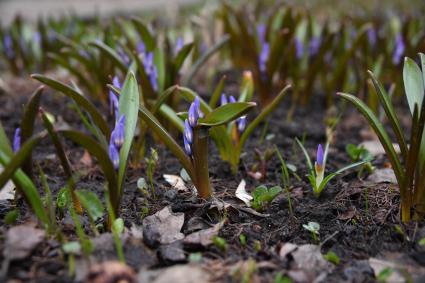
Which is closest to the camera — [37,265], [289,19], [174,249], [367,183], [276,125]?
[37,265]

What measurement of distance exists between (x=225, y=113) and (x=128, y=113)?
1.25 feet

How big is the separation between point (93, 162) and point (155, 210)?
69 centimetres

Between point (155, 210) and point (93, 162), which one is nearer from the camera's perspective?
point (155, 210)

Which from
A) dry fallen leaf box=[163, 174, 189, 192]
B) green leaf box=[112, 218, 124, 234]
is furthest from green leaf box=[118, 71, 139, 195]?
dry fallen leaf box=[163, 174, 189, 192]

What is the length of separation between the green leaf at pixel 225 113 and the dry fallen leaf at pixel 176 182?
43 centimetres

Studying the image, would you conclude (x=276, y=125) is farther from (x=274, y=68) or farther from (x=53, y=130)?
(x=53, y=130)

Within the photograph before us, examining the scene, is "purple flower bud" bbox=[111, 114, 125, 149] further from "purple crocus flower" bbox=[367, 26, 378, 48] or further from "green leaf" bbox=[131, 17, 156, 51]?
"purple crocus flower" bbox=[367, 26, 378, 48]

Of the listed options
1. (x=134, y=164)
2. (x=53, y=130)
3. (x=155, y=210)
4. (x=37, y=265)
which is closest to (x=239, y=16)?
(x=134, y=164)

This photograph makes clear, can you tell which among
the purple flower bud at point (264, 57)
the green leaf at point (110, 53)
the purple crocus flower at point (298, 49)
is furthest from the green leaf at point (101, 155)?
the purple crocus flower at point (298, 49)

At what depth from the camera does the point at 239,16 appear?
3.77 metres

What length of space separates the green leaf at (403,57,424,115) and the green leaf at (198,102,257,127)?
0.70 meters

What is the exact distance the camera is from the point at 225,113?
2.01m

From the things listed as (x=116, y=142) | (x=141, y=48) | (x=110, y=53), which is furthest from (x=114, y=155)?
(x=141, y=48)

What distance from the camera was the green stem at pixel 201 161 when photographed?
6.73 feet
